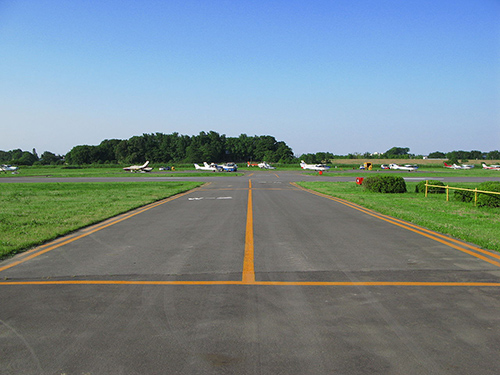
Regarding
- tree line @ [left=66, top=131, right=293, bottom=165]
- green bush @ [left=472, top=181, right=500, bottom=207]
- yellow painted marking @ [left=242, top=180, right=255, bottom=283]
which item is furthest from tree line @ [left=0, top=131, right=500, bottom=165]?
yellow painted marking @ [left=242, top=180, right=255, bottom=283]

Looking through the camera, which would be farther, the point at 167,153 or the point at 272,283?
the point at 167,153

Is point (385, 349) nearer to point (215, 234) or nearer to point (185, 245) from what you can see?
point (185, 245)

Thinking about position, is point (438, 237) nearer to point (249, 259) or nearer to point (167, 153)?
point (249, 259)

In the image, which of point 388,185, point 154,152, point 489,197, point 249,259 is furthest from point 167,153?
point 249,259

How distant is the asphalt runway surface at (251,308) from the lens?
3.36m

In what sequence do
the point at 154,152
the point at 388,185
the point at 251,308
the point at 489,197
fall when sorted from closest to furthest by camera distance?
the point at 251,308, the point at 489,197, the point at 388,185, the point at 154,152

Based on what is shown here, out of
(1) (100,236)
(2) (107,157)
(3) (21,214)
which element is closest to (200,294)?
(1) (100,236)

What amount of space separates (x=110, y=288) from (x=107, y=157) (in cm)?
19083

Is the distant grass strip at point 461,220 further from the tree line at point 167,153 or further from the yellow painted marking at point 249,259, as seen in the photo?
the tree line at point 167,153

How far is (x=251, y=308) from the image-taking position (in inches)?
179

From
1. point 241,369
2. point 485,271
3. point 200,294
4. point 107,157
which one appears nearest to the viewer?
point 241,369

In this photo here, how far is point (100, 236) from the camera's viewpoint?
9.71 m

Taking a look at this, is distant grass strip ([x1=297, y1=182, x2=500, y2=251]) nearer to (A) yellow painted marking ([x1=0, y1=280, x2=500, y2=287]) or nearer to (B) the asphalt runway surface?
(B) the asphalt runway surface

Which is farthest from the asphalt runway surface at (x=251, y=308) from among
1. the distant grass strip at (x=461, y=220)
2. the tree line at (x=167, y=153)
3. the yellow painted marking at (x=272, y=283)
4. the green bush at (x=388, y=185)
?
the tree line at (x=167, y=153)
